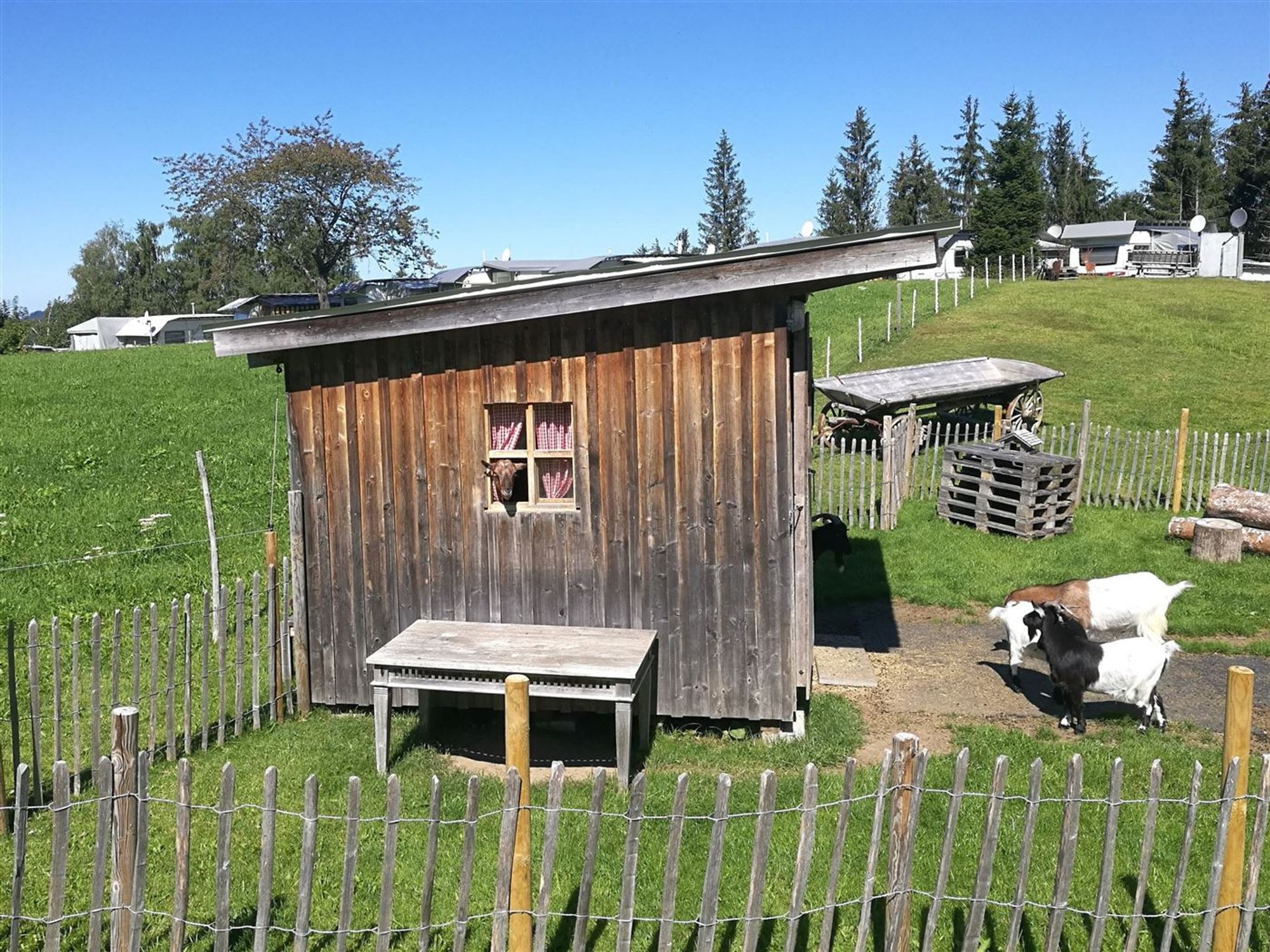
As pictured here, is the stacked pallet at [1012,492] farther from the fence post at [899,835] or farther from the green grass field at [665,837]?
the fence post at [899,835]

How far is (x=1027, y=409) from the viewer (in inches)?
885

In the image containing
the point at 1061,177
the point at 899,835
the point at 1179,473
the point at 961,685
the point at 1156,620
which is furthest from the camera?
the point at 1061,177

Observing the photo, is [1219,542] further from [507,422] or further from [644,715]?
[507,422]

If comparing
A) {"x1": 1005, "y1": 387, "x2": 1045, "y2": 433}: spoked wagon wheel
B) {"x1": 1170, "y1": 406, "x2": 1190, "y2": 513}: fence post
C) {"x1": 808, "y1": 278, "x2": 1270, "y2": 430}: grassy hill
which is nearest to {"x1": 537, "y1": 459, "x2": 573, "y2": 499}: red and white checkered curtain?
{"x1": 1170, "y1": 406, "x2": 1190, "y2": 513}: fence post

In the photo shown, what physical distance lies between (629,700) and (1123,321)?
3499cm

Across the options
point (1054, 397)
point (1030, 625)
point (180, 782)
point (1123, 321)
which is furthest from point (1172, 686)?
point (1123, 321)

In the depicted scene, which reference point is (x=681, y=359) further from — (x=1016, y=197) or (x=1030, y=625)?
(x=1016, y=197)

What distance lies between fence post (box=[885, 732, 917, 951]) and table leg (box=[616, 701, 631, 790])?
305 centimetres

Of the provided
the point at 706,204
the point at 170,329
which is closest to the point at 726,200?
the point at 706,204

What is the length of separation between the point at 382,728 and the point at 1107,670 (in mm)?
5910

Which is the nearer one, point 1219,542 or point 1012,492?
point 1219,542

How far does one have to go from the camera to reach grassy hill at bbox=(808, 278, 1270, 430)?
2573cm

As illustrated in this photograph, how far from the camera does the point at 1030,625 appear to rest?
29.3ft

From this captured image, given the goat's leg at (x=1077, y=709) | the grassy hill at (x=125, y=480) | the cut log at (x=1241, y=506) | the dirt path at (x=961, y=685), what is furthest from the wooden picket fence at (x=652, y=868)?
the cut log at (x=1241, y=506)
